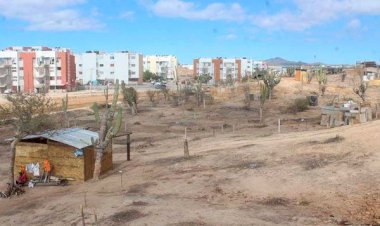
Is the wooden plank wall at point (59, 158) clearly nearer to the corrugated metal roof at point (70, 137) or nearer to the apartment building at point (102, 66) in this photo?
the corrugated metal roof at point (70, 137)

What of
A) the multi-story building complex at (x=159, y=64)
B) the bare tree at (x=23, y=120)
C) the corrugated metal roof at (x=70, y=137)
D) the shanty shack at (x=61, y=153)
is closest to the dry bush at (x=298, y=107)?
the corrugated metal roof at (x=70, y=137)

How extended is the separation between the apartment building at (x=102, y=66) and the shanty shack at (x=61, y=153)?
367 feet

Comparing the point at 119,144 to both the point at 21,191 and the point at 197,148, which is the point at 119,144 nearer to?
the point at 197,148

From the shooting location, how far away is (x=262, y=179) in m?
15.3

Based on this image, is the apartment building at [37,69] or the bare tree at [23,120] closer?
the bare tree at [23,120]

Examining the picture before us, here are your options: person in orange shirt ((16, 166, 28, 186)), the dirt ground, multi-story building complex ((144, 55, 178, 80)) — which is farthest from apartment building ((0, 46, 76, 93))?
person in orange shirt ((16, 166, 28, 186))

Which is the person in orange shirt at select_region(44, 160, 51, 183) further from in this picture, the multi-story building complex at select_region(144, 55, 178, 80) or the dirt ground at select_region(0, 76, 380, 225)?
the multi-story building complex at select_region(144, 55, 178, 80)

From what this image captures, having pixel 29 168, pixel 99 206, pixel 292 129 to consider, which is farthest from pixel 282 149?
pixel 292 129

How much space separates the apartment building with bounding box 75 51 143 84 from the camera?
131 meters

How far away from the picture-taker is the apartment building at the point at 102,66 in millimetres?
130875

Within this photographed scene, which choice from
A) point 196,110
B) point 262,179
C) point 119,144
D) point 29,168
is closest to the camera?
point 262,179

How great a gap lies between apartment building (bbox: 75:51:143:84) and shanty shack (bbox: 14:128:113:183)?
11181 centimetres

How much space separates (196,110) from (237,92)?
63.8 ft

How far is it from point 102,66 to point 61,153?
114738mm
